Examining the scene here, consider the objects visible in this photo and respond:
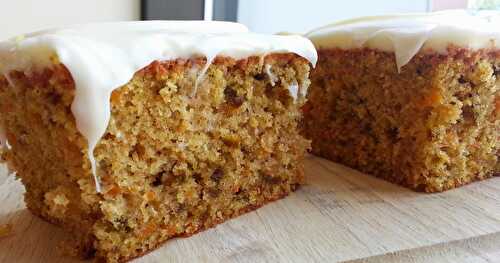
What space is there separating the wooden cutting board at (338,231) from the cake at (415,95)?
0.10 meters

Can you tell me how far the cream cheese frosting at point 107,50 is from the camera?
97 cm

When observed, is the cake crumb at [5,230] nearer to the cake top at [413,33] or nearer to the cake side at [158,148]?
the cake side at [158,148]

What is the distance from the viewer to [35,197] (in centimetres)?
136

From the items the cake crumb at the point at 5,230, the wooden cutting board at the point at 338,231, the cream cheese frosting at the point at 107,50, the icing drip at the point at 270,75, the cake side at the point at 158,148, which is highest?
the cream cheese frosting at the point at 107,50

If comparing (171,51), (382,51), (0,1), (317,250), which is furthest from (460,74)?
(0,1)

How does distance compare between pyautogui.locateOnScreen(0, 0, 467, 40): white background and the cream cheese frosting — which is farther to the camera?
pyautogui.locateOnScreen(0, 0, 467, 40): white background

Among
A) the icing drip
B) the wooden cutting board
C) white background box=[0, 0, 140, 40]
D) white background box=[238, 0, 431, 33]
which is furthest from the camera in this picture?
white background box=[238, 0, 431, 33]

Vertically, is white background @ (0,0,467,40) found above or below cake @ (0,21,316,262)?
above

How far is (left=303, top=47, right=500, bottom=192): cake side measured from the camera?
144 cm

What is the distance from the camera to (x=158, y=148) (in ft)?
3.76

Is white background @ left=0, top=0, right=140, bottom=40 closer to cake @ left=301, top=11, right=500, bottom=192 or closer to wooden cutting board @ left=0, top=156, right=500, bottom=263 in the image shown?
wooden cutting board @ left=0, top=156, right=500, bottom=263

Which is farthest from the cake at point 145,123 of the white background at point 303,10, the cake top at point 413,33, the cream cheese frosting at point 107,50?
the white background at point 303,10

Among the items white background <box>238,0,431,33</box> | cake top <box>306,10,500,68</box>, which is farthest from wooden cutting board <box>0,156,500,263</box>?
white background <box>238,0,431,33</box>

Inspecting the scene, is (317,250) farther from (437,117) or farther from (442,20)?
(442,20)
